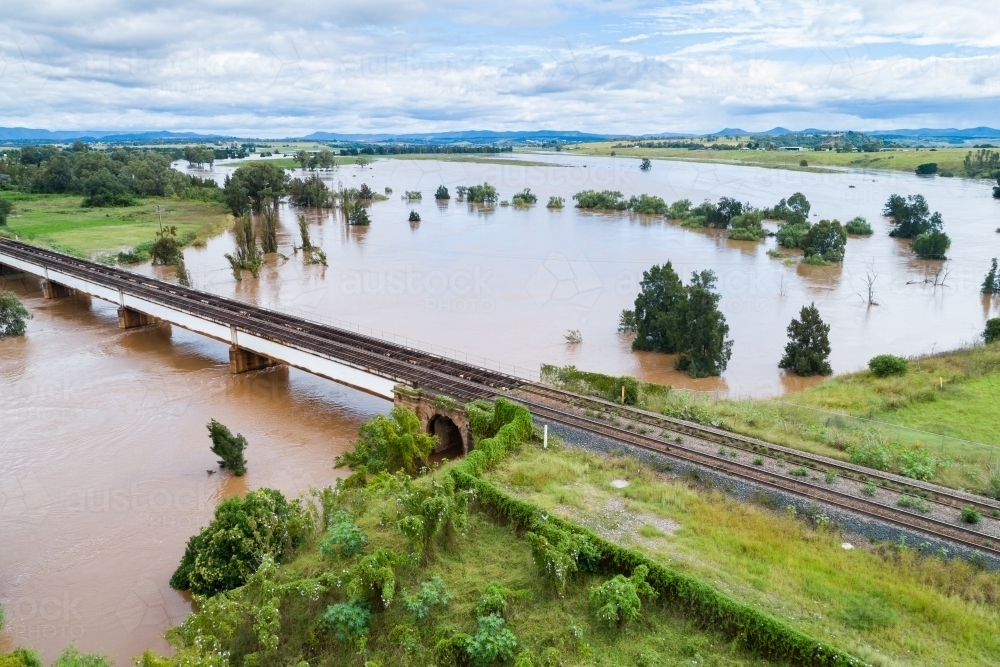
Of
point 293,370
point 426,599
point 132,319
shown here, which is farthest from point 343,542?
point 132,319

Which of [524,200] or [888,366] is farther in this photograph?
[524,200]

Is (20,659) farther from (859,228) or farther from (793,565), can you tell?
(859,228)

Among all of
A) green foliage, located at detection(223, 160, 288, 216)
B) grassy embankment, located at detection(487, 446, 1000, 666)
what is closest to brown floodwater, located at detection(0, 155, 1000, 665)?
green foliage, located at detection(223, 160, 288, 216)

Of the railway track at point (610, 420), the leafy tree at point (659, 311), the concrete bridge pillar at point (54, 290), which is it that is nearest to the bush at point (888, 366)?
the leafy tree at point (659, 311)

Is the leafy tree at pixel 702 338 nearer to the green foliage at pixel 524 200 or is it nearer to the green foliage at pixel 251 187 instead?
the green foliage at pixel 251 187

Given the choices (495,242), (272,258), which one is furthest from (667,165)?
(272,258)

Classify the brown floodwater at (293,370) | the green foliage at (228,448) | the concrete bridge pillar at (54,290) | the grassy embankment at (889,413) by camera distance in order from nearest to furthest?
1. the brown floodwater at (293,370)
2. the grassy embankment at (889,413)
3. the green foliage at (228,448)
4. the concrete bridge pillar at (54,290)
